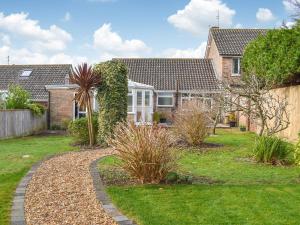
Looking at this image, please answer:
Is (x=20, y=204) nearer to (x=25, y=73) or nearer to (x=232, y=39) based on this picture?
(x=232, y=39)

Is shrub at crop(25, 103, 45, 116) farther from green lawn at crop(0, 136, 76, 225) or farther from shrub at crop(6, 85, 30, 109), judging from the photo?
green lawn at crop(0, 136, 76, 225)

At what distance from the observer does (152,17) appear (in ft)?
60.4

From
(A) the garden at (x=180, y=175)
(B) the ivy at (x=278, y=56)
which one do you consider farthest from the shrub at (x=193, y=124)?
(B) the ivy at (x=278, y=56)

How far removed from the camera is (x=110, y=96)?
18766 mm

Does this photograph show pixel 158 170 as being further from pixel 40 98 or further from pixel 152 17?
pixel 40 98

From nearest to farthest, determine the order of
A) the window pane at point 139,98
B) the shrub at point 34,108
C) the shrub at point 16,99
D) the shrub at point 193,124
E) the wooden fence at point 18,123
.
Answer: the shrub at point 193,124
the wooden fence at point 18,123
the shrub at point 16,99
the shrub at point 34,108
the window pane at point 139,98

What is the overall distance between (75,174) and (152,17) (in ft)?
30.0

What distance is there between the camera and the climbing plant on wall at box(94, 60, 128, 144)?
61.3ft

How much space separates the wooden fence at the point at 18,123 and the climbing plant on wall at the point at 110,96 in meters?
6.27

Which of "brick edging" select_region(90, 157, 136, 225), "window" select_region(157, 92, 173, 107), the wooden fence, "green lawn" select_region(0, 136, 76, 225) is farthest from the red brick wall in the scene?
"brick edging" select_region(90, 157, 136, 225)

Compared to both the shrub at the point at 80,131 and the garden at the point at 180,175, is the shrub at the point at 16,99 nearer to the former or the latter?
the shrub at the point at 80,131

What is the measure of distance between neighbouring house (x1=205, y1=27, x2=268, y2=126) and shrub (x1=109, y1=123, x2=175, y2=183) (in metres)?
24.9

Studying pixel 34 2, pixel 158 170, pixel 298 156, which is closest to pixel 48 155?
pixel 34 2

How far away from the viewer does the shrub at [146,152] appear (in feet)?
30.4
